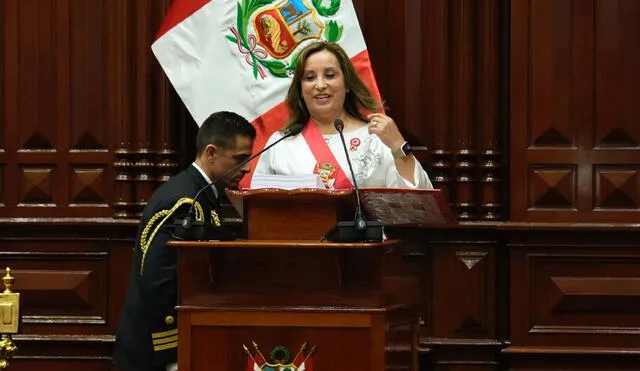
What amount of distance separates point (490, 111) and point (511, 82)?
0.55 ft

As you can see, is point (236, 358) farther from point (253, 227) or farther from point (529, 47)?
point (529, 47)

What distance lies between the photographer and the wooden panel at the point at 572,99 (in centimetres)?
496

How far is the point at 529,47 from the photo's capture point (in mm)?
4977

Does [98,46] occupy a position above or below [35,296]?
above

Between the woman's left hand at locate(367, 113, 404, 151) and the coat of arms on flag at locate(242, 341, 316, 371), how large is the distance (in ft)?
3.12

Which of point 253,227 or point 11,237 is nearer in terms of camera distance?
point 253,227

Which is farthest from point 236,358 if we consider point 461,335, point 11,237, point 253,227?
point 11,237

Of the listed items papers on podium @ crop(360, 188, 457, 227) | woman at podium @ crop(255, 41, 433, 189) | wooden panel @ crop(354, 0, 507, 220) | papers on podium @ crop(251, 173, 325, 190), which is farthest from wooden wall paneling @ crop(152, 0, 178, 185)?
papers on podium @ crop(360, 188, 457, 227)

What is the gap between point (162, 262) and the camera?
374cm

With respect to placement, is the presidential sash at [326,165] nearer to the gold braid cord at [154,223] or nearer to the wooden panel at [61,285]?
the gold braid cord at [154,223]

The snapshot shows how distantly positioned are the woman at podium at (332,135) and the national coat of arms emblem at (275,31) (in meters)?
0.63

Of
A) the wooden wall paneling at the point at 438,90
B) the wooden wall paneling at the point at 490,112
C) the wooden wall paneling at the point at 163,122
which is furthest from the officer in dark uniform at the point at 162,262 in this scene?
the wooden wall paneling at the point at 490,112

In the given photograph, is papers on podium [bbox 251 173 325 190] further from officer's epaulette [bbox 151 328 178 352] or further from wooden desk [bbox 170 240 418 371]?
officer's epaulette [bbox 151 328 178 352]

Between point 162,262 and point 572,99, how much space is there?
83.6 inches
